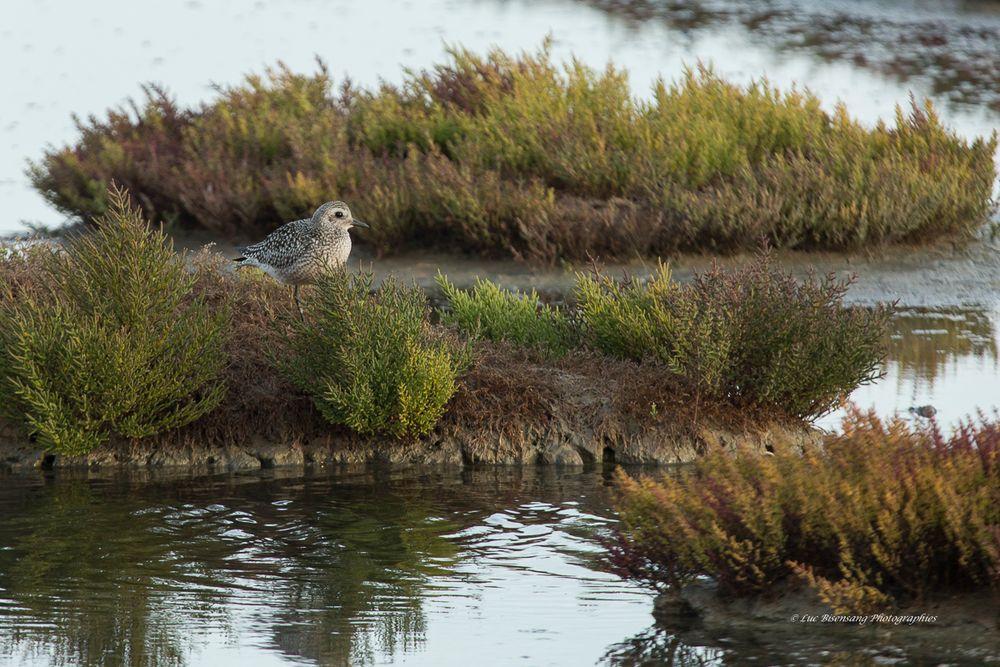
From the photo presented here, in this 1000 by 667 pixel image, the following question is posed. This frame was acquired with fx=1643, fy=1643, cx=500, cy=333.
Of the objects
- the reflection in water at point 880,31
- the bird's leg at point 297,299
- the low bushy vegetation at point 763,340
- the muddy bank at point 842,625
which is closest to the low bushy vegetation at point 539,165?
the bird's leg at point 297,299

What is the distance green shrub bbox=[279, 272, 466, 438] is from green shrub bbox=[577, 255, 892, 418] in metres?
1.40

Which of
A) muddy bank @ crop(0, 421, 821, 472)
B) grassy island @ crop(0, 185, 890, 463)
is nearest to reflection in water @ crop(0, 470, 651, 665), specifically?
muddy bank @ crop(0, 421, 821, 472)

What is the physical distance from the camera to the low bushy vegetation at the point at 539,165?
562 inches

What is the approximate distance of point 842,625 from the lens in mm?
6496

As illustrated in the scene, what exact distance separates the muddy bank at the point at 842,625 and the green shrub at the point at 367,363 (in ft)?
9.28

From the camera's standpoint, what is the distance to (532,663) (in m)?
6.29

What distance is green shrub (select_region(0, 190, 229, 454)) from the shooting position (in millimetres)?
9000

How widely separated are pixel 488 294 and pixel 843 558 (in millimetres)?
4979

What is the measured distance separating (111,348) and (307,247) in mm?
1982

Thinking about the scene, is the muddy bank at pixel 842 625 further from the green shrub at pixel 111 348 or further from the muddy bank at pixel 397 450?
the green shrub at pixel 111 348

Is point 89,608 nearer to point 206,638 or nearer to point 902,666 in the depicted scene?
point 206,638

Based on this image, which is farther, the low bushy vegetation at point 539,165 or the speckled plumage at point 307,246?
the low bushy vegetation at point 539,165

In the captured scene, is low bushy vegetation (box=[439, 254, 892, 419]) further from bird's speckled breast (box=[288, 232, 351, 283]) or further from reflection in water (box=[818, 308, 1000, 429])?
bird's speckled breast (box=[288, 232, 351, 283])

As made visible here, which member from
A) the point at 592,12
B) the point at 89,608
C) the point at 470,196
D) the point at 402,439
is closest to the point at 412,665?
the point at 89,608
